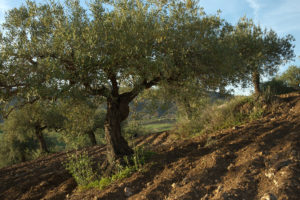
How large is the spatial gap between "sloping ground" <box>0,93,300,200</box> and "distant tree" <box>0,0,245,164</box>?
5.96ft

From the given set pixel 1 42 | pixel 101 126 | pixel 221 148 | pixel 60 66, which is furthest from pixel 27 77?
pixel 101 126

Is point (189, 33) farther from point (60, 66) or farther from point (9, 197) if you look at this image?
point (9, 197)

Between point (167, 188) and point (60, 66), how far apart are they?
14.3 feet

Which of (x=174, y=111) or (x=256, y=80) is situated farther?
(x=256, y=80)

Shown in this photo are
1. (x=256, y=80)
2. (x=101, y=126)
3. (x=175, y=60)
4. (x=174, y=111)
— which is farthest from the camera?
(x=101, y=126)

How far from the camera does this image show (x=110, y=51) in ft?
23.2

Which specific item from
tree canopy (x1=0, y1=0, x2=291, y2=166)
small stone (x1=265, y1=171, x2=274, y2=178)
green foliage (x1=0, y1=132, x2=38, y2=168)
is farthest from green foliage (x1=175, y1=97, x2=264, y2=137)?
green foliage (x1=0, y1=132, x2=38, y2=168)

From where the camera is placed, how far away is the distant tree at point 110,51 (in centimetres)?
674

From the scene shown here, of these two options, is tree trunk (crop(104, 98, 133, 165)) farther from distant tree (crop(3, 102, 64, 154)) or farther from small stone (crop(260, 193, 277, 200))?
distant tree (crop(3, 102, 64, 154))

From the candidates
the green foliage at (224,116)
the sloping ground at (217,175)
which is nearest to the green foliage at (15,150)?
the green foliage at (224,116)

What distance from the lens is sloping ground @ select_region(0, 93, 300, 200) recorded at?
16.8 feet

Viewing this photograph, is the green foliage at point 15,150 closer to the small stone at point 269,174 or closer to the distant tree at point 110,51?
the distant tree at point 110,51

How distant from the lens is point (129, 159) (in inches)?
334

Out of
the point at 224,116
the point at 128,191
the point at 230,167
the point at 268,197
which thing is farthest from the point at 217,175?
the point at 224,116
